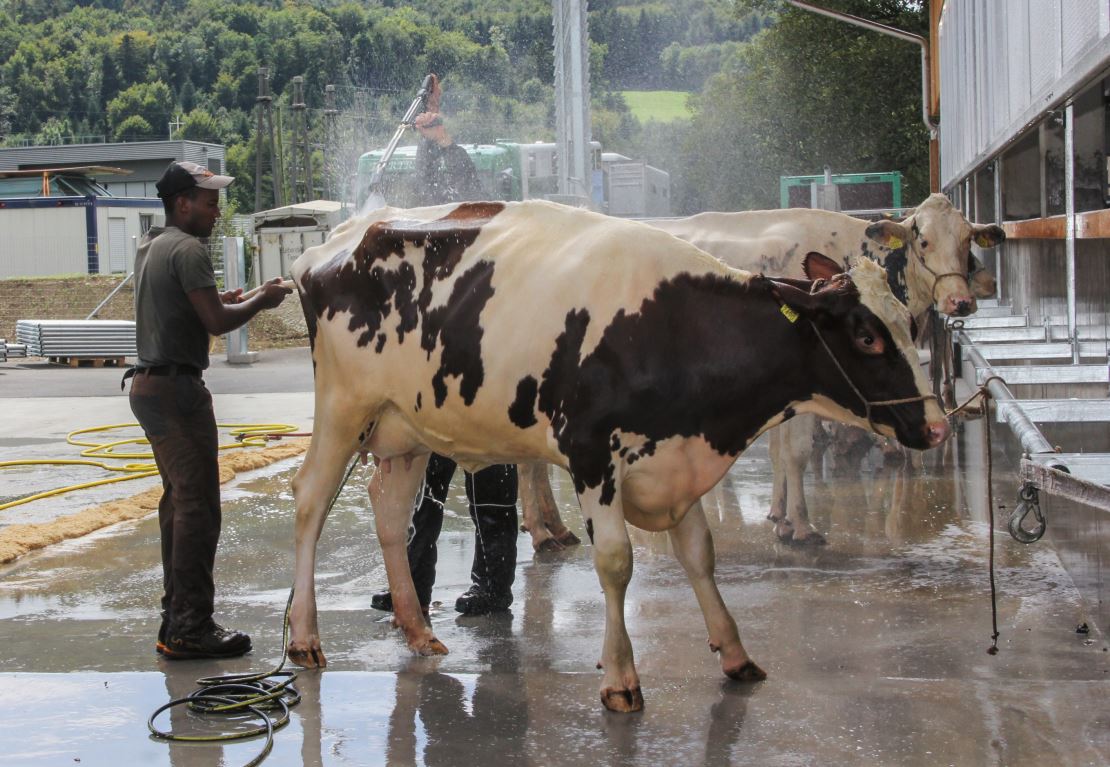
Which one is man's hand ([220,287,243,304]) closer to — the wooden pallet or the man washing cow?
the man washing cow

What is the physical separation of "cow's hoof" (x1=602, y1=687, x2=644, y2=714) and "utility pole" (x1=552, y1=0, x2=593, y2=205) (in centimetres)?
1656

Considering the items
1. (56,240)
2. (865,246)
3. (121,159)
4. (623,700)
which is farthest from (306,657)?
(121,159)

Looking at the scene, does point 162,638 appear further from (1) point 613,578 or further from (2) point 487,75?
(2) point 487,75

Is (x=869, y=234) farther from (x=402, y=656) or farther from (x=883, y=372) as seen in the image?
(x=402, y=656)

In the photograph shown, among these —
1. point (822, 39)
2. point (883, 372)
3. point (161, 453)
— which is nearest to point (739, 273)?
point (883, 372)

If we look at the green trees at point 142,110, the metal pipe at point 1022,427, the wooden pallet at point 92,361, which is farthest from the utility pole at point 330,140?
the metal pipe at point 1022,427

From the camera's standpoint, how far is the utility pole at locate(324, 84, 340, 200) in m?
72.8

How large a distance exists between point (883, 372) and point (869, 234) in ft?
13.1

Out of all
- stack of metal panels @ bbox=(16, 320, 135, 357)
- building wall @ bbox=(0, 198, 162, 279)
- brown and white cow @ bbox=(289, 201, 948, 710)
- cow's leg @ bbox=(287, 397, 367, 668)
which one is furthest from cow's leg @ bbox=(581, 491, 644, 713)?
building wall @ bbox=(0, 198, 162, 279)

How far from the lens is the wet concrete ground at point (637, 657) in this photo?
16.2ft

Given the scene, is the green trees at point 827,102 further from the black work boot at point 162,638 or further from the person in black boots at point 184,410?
the black work boot at point 162,638

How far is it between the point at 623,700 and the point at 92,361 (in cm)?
2362

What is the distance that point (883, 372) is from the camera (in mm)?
5367

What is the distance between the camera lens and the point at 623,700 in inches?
207
